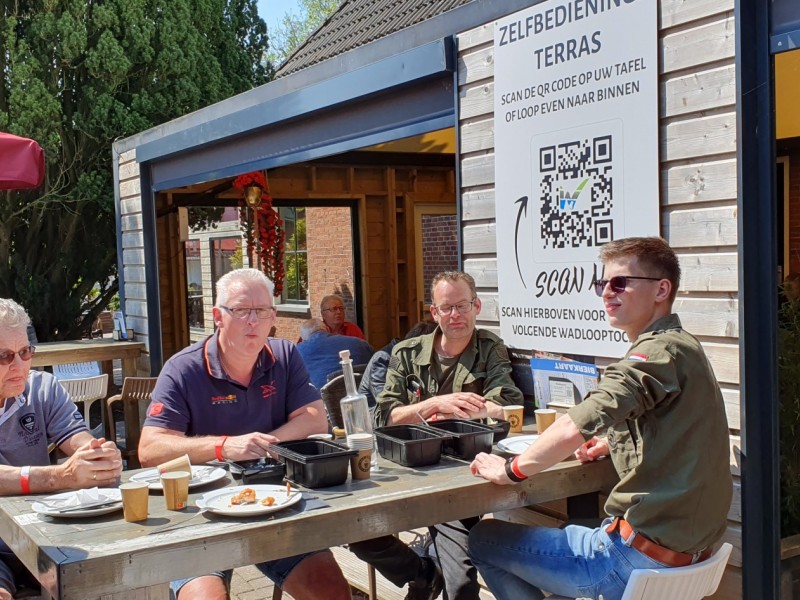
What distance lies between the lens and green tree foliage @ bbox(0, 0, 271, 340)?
8.45 m

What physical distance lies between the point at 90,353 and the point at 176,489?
530cm

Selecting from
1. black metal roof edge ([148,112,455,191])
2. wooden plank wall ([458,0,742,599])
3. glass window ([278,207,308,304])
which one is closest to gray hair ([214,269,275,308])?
black metal roof edge ([148,112,455,191])

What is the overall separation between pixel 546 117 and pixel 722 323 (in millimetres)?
1182

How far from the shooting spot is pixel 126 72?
8742mm

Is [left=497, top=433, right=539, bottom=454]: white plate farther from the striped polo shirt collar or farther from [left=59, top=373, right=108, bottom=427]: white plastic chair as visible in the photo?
[left=59, top=373, right=108, bottom=427]: white plastic chair

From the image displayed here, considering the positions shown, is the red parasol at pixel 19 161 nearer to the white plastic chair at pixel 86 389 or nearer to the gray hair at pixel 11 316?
the white plastic chair at pixel 86 389

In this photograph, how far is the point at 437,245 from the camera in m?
10.6

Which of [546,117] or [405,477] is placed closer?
[405,477]

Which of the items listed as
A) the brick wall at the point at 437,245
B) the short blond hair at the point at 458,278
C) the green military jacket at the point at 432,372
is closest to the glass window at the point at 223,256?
the brick wall at the point at 437,245

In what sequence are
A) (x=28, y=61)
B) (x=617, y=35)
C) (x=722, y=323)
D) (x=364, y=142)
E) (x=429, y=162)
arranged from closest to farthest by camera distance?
(x=722, y=323), (x=617, y=35), (x=364, y=142), (x=28, y=61), (x=429, y=162)

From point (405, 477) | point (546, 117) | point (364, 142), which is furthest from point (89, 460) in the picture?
point (364, 142)

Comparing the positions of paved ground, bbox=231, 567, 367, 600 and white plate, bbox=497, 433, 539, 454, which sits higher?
white plate, bbox=497, 433, 539, 454

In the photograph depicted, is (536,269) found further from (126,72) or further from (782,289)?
(126,72)

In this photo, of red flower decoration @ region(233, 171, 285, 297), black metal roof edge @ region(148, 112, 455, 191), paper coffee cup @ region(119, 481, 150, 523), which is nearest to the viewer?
paper coffee cup @ region(119, 481, 150, 523)
